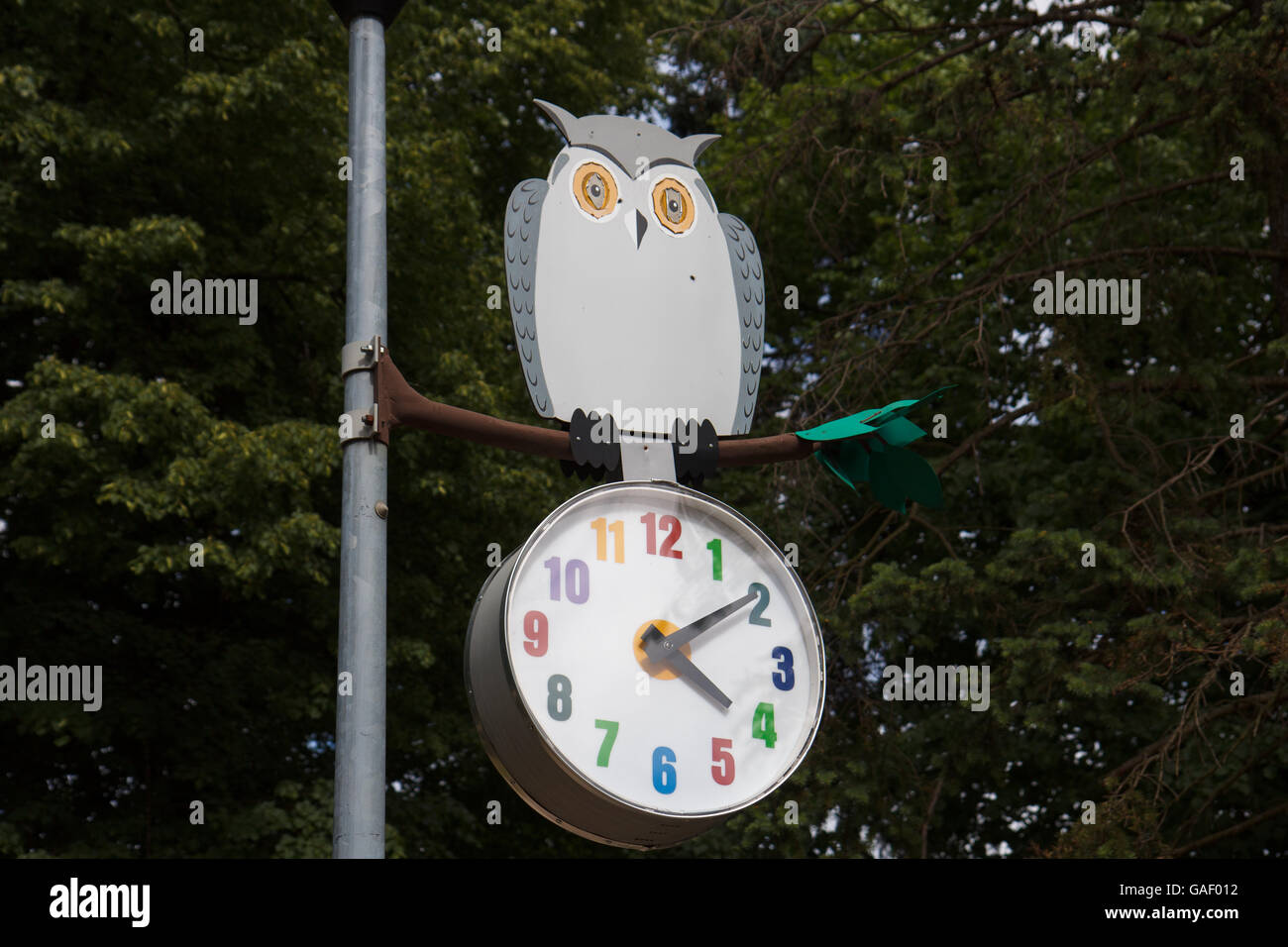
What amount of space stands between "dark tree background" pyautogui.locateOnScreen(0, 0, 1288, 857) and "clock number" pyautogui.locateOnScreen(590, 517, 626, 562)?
5606 mm

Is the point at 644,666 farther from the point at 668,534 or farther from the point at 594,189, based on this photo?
the point at 594,189

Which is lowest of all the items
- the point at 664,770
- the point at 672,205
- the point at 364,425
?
the point at 664,770

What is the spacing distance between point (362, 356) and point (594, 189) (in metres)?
1.05

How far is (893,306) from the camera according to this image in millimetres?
13430

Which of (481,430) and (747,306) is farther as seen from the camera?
(747,306)

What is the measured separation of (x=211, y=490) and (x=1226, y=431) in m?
7.20

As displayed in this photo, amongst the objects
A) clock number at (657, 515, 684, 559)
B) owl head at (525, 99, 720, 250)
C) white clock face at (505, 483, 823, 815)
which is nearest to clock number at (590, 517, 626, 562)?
white clock face at (505, 483, 823, 815)

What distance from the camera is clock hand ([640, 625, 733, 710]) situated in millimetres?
4031

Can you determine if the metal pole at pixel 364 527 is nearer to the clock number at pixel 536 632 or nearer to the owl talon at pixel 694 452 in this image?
the clock number at pixel 536 632

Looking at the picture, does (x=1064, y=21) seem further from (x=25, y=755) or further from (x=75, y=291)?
(x=25, y=755)

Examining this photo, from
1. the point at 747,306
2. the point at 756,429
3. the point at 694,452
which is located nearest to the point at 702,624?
the point at 694,452

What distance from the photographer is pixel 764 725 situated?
13.5 ft

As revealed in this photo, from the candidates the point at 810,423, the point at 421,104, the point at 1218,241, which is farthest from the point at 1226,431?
the point at 421,104

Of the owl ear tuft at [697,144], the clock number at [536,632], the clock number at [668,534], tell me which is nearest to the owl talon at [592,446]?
the clock number at [668,534]
